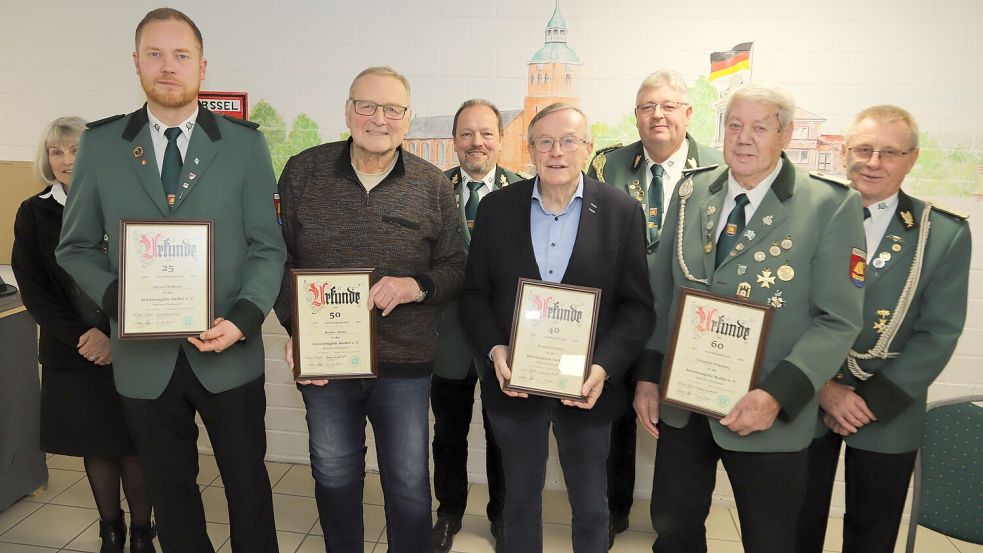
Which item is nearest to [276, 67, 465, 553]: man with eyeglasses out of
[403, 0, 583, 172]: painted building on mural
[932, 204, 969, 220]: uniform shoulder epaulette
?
[403, 0, 583, 172]: painted building on mural

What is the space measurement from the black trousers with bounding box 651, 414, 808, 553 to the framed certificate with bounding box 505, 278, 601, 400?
363 millimetres

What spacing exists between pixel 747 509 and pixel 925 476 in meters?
0.60

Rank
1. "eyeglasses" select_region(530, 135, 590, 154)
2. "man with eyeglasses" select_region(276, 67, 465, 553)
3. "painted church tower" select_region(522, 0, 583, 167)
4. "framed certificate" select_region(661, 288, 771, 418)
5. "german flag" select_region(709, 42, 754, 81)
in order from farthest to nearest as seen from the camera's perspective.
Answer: "painted church tower" select_region(522, 0, 583, 167), "german flag" select_region(709, 42, 754, 81), "man with eyeglasses" select_region(276, 67, 465, 553), "eyeglasses" select_region(530, 135, 590, 154), "framed certificate" select_region(661, 288, 771, 418)

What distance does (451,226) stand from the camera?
220 centimetres

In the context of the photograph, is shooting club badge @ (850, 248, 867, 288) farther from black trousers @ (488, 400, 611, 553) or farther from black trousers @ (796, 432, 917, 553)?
black trousers @ (488, 400, 611, 553)

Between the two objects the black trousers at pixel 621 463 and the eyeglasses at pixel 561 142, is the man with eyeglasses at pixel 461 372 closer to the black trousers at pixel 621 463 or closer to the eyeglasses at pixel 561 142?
the black trousers at pixel 621 463

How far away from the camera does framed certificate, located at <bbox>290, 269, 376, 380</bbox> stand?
196 cm

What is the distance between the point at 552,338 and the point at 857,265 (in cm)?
87

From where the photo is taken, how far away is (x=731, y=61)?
303cm

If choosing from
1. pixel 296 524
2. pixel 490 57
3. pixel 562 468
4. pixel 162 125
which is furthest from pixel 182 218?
pixel 490 57

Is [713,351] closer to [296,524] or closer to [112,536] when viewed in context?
[296,524]

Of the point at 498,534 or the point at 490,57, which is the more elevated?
the point at 490,57

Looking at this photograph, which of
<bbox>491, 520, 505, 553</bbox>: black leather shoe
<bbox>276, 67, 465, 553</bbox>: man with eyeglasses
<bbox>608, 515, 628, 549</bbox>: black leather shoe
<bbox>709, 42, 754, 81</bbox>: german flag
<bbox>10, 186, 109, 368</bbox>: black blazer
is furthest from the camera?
<bbox>709, 42, 754, 81</bbox>: german flag

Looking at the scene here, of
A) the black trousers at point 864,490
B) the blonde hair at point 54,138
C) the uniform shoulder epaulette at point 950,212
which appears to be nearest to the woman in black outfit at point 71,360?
the blonde hair at point 54,138
